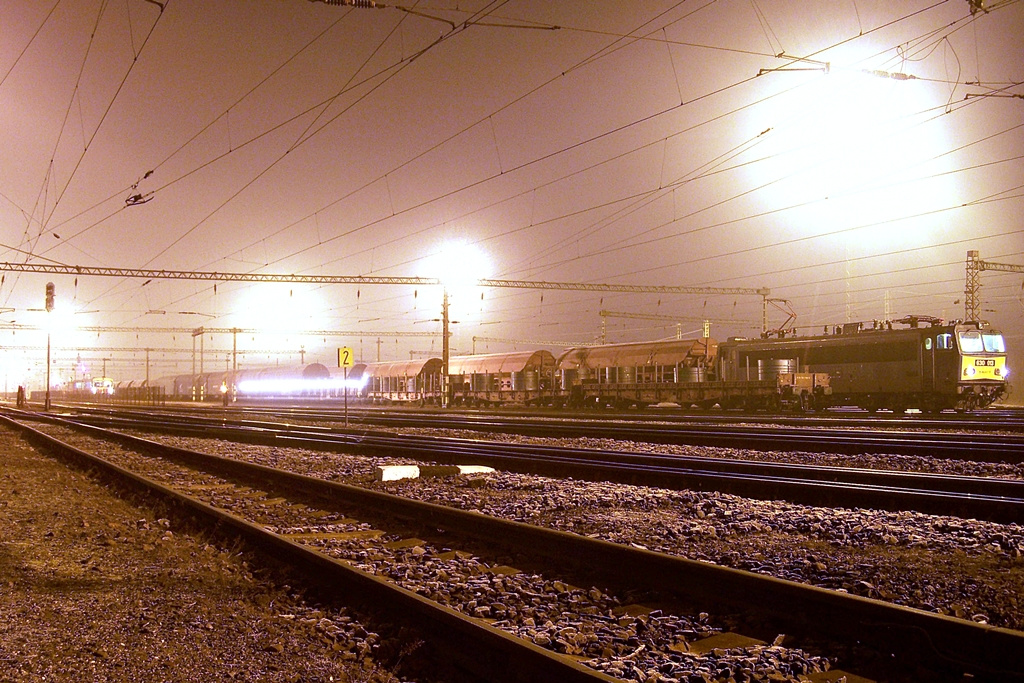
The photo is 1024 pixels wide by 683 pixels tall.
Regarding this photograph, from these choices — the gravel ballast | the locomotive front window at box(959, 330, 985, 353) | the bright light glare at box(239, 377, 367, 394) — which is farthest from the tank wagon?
the gravel ballast

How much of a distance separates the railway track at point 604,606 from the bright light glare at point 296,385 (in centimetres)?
5315

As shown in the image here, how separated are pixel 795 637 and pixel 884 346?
2926 centimetres

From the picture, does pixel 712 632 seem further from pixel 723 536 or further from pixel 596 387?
pixel 596 387

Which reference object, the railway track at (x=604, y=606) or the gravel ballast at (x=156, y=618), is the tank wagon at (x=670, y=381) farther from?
the gravel ballast at (x=156, y=618)

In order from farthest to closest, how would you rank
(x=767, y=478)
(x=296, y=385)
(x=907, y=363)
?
(x=296, y=385) < (x=907, y=363) < (x=767, y=478)

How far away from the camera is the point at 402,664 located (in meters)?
4.55

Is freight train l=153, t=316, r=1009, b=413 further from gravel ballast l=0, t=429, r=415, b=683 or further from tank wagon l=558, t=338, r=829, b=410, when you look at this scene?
gravel ballast l=0, t=429, r=415, b=683

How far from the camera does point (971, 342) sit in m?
30.4

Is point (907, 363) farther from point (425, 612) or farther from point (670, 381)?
point (425, 612)

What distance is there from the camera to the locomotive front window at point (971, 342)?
30.1 metres

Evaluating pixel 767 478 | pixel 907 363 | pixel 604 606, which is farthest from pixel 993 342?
pixel 604 606

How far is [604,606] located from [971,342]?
29.9 m

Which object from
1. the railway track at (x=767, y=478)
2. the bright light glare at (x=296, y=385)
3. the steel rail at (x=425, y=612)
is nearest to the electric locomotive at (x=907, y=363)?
the railway track at (x=767, y=478)

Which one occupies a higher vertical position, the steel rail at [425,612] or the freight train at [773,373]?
the freight train at [773,373]
